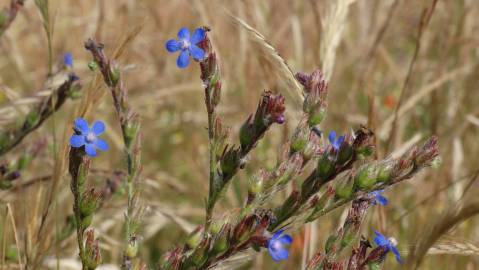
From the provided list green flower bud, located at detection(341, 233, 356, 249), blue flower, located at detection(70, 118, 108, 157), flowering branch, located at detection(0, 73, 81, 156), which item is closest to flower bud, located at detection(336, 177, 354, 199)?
green flower bud, located at detection(341, 233, 356, 249)

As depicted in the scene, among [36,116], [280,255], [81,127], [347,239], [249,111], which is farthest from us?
[249,111]

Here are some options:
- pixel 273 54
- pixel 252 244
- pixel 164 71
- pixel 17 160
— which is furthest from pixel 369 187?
pixel 164 71

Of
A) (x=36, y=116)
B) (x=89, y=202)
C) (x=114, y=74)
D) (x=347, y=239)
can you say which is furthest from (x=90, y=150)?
(x=36, y=116)

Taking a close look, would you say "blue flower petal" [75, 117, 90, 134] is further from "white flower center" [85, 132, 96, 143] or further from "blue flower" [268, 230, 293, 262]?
"blue flower" [268, 230, 293, 262]

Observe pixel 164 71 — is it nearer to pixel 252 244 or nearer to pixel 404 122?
pixel 404 122

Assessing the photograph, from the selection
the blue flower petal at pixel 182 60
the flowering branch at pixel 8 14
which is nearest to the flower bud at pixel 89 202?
the blue flower petal at pixel 182 60

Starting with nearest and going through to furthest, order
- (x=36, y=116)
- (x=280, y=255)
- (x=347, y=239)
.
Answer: (x=280, y=255) < (x=347, y=239) < (x=36, y=116)

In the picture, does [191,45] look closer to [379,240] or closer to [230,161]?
[230,161]
